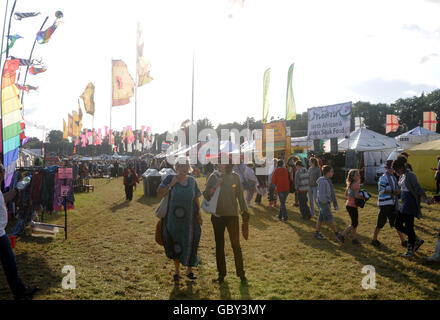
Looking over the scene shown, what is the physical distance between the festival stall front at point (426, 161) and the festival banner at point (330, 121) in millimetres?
3804

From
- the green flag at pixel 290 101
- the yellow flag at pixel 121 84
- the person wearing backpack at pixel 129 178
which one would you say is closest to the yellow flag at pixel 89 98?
the yellow flag at pixel 121 84

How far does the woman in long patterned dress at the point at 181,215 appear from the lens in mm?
4715

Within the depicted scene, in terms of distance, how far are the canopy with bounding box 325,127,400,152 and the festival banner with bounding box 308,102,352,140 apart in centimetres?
271

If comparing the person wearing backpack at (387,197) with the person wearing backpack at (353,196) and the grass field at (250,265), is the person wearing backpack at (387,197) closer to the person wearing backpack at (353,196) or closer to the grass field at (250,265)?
the person wearing backpack at (353,196)

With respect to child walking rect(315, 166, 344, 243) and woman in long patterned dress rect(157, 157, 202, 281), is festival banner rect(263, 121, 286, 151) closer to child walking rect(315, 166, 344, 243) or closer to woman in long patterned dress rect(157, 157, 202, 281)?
child walking rect(315, 166, 344, 243)

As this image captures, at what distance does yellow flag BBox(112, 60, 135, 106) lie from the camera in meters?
21.4

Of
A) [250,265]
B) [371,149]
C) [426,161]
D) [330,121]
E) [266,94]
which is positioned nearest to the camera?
[250,265]

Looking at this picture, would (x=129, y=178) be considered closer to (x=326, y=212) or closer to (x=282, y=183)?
(x=282, y=183)

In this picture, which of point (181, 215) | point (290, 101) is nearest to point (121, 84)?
point (290, 101)

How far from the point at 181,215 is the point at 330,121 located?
57.6ft

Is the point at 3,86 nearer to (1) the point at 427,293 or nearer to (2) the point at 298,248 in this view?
(2) the point at 298,248

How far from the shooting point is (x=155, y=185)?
54.2 ft

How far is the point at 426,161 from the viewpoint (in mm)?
17203

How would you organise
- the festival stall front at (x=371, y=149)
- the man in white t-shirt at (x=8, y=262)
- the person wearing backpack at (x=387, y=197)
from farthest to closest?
the festival stall front at (x=371, y=149) < the person wearing backpack at (x=387, y=197) < the man in white t-shirt at (x=8, y=262)
